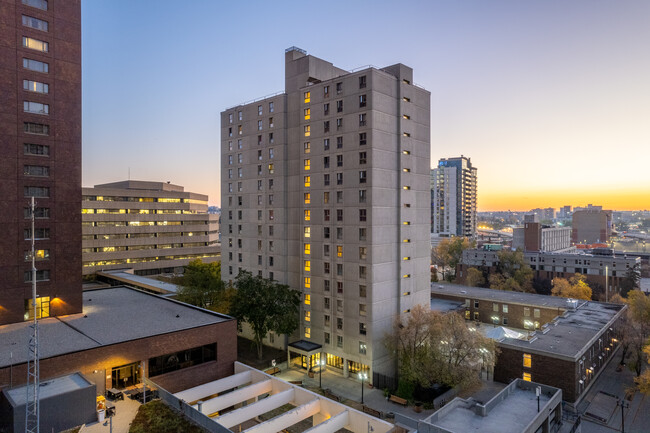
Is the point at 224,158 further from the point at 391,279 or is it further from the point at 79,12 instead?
the point at 391,279

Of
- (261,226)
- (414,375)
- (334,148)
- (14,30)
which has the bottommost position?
(414,375)

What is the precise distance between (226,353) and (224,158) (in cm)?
4226

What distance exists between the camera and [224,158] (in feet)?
240

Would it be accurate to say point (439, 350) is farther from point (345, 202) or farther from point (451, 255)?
point (451, 255)

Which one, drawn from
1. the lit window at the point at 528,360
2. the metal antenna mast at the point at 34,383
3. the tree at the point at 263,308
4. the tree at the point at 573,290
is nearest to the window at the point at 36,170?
→ the metal antenna mast at the point at 34,383

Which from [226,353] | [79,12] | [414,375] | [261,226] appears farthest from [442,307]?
[79,12]

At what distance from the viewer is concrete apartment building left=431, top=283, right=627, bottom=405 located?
47406mm

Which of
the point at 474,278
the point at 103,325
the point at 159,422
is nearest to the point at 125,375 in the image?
the point at 103,325

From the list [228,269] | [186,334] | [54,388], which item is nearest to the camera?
[54,388]

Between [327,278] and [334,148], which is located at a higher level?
[334,148]

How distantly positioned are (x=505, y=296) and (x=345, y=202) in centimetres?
4677

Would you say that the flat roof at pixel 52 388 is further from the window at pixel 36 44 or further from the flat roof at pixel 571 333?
the flat roof at pixel 571 333

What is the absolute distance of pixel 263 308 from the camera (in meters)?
53.7

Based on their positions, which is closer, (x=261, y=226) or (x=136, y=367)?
(x=136, y=367)
